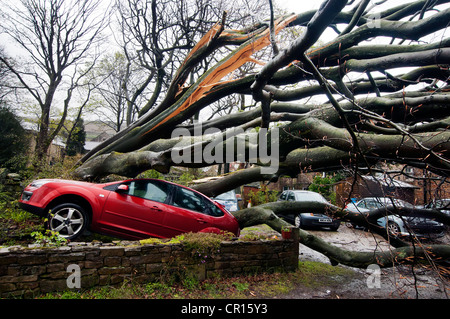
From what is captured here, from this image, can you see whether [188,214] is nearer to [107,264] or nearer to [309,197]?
[107,264]

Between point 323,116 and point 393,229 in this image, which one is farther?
point 323,116

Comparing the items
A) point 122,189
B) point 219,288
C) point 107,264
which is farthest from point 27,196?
point 219,288

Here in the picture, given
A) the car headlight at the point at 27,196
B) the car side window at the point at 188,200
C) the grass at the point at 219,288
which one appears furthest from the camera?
the car side window at the point at 188,200

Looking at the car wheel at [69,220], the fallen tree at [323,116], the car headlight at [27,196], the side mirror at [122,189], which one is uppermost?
the fallen tree at [323,116]

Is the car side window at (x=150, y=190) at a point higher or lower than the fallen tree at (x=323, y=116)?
lower

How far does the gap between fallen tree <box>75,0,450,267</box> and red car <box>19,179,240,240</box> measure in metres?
1.08

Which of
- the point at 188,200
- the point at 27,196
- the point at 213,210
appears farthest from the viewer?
the point at 213,210

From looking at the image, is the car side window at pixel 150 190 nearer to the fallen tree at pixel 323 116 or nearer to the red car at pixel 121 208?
the red car at pixel 121 208

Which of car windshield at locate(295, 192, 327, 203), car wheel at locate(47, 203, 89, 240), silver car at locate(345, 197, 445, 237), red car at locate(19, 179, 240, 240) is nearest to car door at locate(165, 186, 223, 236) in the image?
red car at locate(19, 179, 240, 240)

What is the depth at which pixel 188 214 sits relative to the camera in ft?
17.1

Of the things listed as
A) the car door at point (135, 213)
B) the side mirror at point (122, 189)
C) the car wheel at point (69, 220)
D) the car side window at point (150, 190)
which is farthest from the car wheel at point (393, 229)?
the car wheel at point (69, 220)

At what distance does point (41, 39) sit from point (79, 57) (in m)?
1.83

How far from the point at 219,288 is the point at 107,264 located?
70.9 inches

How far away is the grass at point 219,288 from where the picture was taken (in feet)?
11.4
